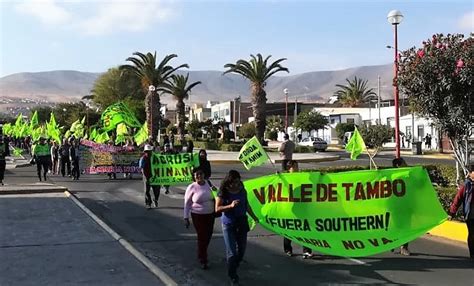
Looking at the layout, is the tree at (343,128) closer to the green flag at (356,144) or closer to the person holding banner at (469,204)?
the green flag at (356,144)

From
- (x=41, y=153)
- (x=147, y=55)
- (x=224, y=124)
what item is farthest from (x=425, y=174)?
(x=224, y=124)

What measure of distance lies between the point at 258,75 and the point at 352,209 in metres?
42.3

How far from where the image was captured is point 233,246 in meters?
7.51

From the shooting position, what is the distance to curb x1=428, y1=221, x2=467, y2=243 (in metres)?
10.2

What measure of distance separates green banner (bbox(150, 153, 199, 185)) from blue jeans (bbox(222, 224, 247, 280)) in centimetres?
795

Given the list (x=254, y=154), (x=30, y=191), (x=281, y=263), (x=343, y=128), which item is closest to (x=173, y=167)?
(x=254, y=154)

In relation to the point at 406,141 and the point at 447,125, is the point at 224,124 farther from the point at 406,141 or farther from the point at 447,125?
the point at 447,125

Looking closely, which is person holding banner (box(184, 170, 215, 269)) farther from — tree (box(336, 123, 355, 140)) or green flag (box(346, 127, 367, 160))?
tree (box(336, 123, 355, 140))

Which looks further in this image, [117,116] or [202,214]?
[117,116]

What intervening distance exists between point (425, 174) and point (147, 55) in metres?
46.6

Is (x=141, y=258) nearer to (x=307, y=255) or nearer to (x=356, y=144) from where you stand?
(x=307, y=255)

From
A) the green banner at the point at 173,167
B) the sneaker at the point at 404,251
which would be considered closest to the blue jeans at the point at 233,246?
the sneaker at the point at 404,251

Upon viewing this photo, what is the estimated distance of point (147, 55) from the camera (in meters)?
53.0

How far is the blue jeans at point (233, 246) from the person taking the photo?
7.45m
